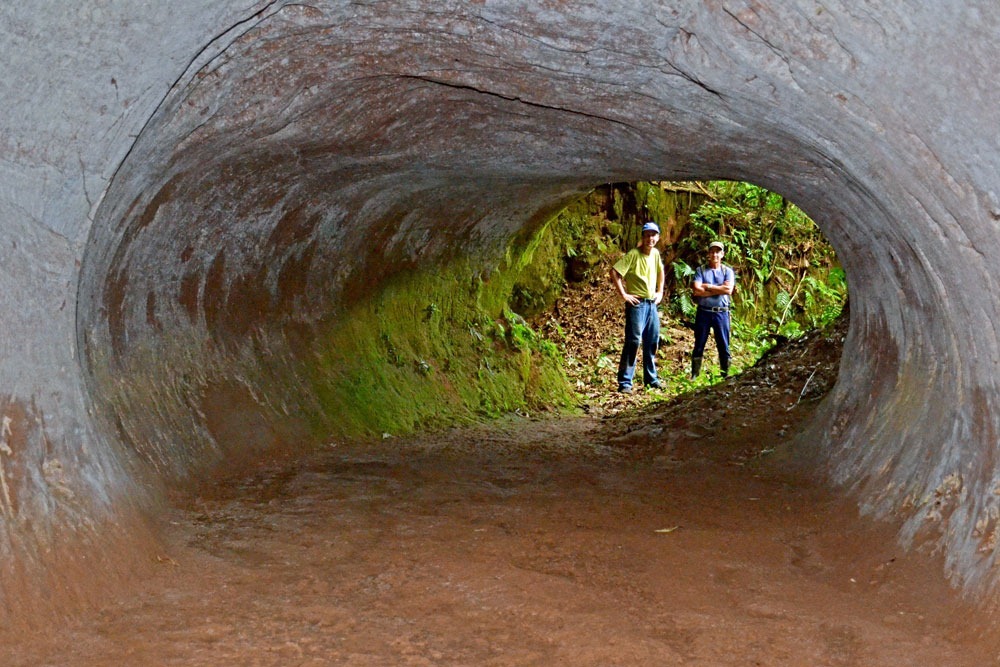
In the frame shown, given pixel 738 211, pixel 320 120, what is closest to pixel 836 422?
pixel 320 120

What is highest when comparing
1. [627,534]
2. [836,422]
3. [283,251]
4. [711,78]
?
[711,78]

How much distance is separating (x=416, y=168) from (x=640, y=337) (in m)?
6.02

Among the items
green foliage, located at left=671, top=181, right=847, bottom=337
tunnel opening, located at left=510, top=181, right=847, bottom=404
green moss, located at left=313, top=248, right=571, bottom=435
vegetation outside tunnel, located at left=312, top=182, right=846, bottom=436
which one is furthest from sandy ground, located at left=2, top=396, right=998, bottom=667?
green foliage, located at left=671, top=181, right=847, bottom=337

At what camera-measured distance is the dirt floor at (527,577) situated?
A: 366 centimetres

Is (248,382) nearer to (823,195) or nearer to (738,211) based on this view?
(823,195)

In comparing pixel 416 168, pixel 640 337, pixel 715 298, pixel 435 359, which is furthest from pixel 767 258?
pixel 416 168

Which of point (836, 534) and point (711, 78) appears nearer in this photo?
point (711, 78)

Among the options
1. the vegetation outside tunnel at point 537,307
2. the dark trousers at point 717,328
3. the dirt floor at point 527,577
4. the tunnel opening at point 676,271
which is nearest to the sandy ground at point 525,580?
the dirt floor at point 527,577

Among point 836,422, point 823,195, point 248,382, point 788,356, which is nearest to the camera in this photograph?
point 823,195

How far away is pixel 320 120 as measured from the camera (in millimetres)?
5469

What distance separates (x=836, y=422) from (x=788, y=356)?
132 inches

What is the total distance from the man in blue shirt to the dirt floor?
4.93 meters

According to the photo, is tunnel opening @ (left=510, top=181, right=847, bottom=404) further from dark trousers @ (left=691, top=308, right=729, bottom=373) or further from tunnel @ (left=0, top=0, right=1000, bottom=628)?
tunnel @ (left=0, top=0, right=1000, bottom=628)

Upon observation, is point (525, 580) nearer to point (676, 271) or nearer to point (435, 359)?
point (435, 359)
